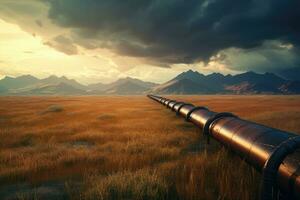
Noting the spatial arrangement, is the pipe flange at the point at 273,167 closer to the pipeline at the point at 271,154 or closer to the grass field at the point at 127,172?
the pipeline at the point at 271,154

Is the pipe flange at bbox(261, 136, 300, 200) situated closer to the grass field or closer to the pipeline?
the pipeline

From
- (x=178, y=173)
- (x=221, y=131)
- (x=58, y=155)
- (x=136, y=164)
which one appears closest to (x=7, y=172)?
(x=58, y=155)

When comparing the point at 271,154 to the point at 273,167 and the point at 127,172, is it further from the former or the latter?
the point at 127,172

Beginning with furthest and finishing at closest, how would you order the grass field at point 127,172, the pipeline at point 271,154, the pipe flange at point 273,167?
the grass field at point 127,172 < the pipe flange at point 273,167 < the pipeline at point 271,154

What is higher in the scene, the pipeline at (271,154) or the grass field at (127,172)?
the pipeline at (271,154)

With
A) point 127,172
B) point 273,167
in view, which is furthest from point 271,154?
point 127,172

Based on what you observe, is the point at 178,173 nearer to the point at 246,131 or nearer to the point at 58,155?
the point at 246,131

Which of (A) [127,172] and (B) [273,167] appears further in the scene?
(A) [127,172]

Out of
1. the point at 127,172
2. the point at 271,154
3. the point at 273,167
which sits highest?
the point at 271,154

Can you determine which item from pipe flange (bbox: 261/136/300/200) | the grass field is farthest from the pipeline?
the grass field

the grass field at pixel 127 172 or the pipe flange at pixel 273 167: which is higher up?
the pipe flange at pixel 273 167

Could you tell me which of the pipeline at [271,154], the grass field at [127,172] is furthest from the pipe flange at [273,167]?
the grass field at [127,172]

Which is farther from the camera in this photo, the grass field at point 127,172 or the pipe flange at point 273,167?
the grass field at point 127,172

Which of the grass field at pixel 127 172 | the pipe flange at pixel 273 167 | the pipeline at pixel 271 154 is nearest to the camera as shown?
the pipeline at pixel 271 154
